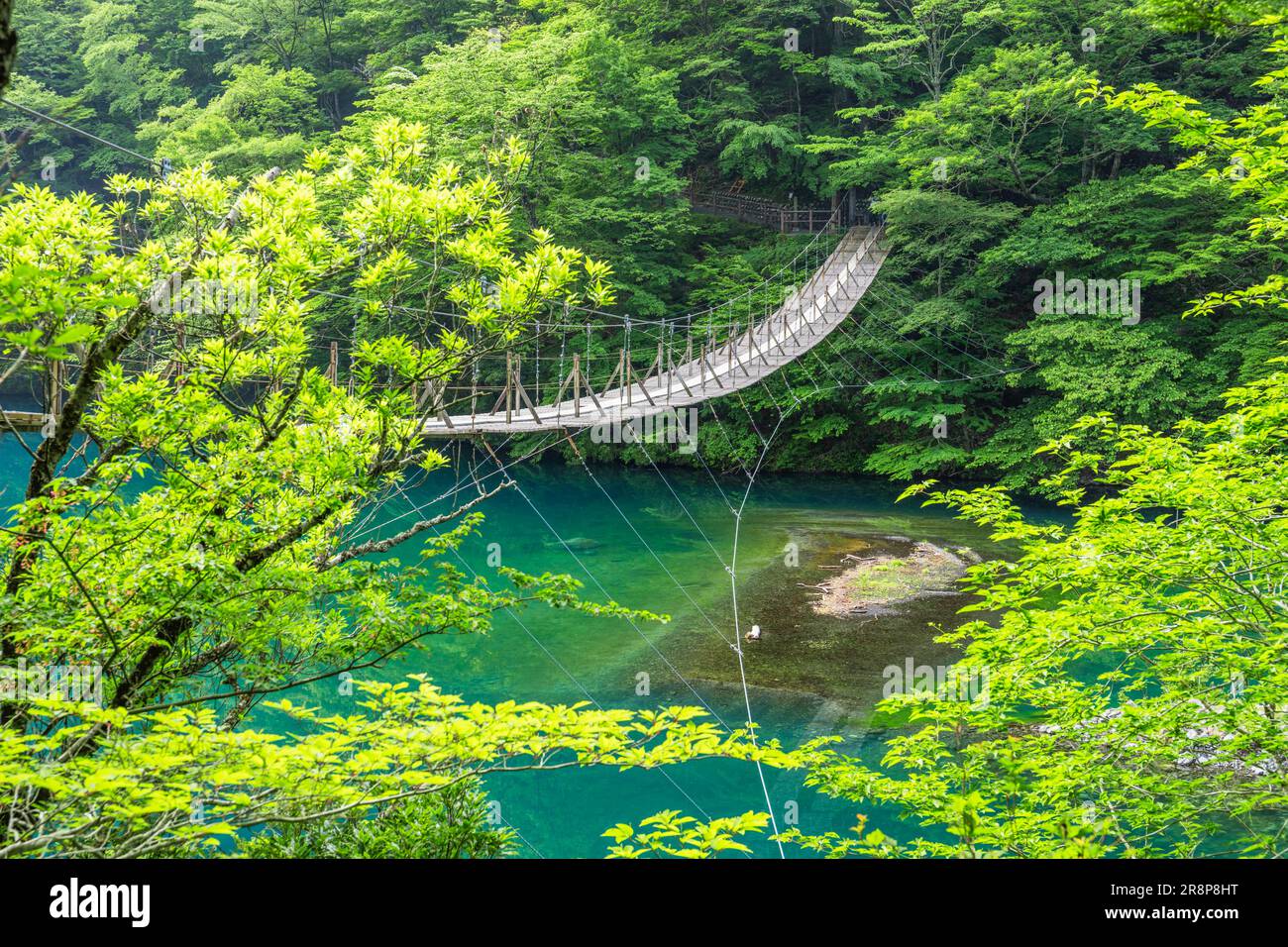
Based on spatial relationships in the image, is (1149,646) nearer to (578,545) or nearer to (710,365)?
(710,365)

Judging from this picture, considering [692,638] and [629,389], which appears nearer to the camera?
[692,638]

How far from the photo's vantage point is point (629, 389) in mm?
8328

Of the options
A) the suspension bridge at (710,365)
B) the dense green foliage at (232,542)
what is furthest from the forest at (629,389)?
the suspension bridge at (710,365)

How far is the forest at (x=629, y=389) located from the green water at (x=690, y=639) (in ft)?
0.49

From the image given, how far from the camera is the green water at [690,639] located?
5.42 metres

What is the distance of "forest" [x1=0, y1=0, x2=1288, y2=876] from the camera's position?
2381 millimetres

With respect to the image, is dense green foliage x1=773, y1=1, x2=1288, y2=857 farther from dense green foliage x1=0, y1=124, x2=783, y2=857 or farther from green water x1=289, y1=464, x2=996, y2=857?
green water x1=289, y1=464, x2=996, y2=857

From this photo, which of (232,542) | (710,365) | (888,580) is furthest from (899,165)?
(232,542)

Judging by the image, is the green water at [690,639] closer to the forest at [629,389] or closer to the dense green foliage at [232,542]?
Answer: the forest at [629,389]

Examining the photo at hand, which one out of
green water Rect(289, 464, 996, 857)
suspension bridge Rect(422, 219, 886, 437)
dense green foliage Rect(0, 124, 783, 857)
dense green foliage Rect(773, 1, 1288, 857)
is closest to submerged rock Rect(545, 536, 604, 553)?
green water Rect(289, 464, 996, 857)

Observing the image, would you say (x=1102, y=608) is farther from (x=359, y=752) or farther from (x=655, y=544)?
(x=655, y=544)

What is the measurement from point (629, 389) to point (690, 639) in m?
2.28

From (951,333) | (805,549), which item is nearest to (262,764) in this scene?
(805,549)

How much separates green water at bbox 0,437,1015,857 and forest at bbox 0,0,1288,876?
0.15 meters
